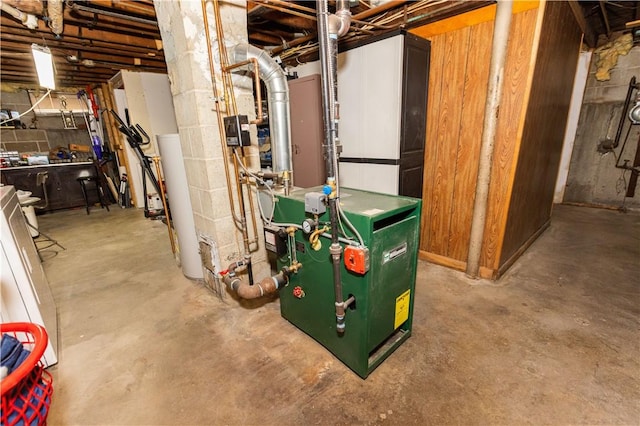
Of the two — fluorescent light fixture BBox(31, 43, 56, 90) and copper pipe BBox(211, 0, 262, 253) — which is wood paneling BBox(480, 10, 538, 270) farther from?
fluorescent light fixture BBox(31, 43, 56, 90)

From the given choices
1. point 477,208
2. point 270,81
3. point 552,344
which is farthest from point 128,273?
point 552,344

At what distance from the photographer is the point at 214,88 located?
6.15 ft

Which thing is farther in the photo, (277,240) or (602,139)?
(602,139)

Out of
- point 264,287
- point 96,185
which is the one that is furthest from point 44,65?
point 96,185

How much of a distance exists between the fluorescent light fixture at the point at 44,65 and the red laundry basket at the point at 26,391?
2.54 m

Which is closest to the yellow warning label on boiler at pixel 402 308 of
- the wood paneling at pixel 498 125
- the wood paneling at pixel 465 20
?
the wood paneling at pixel 498 125

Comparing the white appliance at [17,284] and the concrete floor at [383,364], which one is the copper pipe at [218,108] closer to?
the concrete floor at [383,364]

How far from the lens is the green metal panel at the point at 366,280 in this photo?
139cm

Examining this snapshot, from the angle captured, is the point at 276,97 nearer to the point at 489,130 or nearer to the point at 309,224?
the point at 309,224

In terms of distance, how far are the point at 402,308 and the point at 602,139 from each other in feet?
16.7

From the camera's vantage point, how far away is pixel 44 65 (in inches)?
93.0

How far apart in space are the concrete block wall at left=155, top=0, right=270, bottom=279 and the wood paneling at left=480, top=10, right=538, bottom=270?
194cm

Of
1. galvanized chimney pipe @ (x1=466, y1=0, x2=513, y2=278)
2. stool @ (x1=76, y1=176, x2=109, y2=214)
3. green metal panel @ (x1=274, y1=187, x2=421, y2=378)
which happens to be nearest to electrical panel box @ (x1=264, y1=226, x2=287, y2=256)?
green metal panel @ (x1=274, y1=187, x2=421, y2=378)

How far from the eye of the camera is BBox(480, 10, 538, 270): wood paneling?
2.01 m
